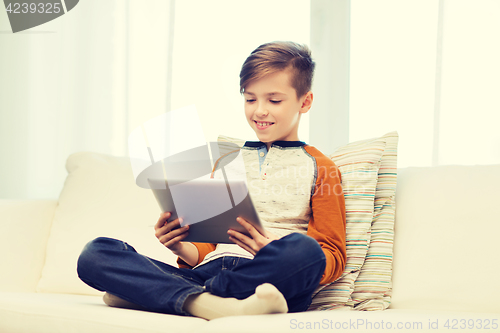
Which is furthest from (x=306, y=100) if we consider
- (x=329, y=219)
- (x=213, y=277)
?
(x=213, y=277)

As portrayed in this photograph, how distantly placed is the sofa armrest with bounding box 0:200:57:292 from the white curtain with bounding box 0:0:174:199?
0.73 metres

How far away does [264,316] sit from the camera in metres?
0.72

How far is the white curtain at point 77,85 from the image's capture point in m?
2.03

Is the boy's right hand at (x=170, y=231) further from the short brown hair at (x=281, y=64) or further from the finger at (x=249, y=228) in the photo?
the short brown hair at (x=281, y=64)

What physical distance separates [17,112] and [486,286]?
2.16 meters

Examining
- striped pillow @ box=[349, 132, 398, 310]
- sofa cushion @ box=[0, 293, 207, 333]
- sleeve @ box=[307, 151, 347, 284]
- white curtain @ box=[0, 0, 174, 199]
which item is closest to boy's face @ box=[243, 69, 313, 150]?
sleeve @ box=[307, 151, 347, 284]

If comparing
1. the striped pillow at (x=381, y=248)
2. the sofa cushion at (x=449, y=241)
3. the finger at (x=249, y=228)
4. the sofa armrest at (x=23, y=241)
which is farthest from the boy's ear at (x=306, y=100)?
the sofa armrest at (x=23, y=241)

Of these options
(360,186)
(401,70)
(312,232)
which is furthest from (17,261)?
(401,70)

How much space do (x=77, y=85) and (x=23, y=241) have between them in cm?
103

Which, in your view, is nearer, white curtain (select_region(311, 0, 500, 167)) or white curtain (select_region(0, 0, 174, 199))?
white curtain (select_region(311, 0, 500, 167))

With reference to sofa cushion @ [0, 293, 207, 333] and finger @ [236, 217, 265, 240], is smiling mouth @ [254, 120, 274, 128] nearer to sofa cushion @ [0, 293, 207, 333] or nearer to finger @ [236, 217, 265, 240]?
finger @ [236, 217, 265, 240]

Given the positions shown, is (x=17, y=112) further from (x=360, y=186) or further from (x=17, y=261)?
(x=360, y=186)

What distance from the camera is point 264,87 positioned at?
1.14 meters

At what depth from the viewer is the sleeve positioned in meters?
0.96
